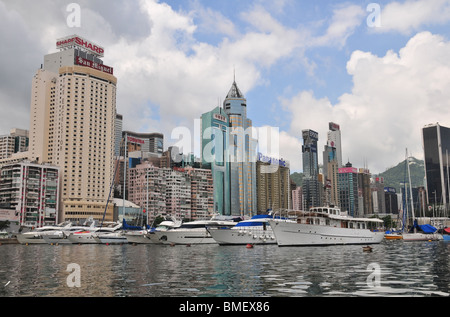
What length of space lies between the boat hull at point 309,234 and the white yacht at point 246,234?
12881mm

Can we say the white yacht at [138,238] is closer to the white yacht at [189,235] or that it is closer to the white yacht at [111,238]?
the white yacht at [111,238]

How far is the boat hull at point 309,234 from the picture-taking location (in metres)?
62.4

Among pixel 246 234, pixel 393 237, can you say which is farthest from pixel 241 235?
pixel 393 237

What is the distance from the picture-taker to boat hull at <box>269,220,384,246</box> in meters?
62.4

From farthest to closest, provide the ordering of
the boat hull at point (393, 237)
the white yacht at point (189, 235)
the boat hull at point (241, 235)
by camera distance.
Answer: the boat hull at point (393, 237) → the white yacht at point (189, 235) → the boat hull at point (241, 235)

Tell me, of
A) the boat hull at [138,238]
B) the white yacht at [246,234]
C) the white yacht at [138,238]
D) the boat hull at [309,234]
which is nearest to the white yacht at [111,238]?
the white yacht at [138,238]

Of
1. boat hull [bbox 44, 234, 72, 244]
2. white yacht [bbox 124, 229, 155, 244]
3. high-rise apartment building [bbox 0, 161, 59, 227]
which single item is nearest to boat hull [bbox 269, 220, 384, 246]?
white yacht [bbox 124, 229, 155, 244]

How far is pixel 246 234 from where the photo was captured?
250 ft

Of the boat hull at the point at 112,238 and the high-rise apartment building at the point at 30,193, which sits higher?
the high-rise apartment building at the point at 30,193

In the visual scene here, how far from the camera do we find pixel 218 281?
2414cm

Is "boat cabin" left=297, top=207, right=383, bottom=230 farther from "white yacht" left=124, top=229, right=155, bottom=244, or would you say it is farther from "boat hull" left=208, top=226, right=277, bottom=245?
"white yacht" left=124, top=229, right=155, bottom=244
